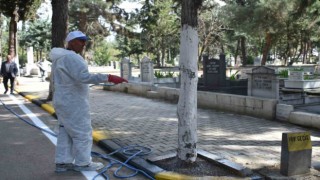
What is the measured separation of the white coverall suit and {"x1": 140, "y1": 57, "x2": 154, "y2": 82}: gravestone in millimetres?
11505

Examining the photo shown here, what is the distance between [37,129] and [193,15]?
528cm

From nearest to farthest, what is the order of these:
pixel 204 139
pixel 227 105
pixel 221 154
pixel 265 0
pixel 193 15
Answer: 1. pixel 193 15
2. pixel 221 154
3. pixel 204 139
4. pixel 227 105
5. pixel 265 0

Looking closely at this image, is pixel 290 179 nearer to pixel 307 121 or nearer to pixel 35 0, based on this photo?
pixel 307 121

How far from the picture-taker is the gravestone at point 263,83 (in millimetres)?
9758

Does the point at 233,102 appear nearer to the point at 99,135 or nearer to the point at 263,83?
the point at 263,83

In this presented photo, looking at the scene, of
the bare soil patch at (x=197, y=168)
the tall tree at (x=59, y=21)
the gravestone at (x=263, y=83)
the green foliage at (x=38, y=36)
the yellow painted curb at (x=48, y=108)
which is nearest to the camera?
the bare soil patch at (x=197, y=168)

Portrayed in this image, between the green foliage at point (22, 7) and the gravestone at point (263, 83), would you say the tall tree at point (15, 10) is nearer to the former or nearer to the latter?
the green foliage at point (22, 7)

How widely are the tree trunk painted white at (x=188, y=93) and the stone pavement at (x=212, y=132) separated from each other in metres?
0.85

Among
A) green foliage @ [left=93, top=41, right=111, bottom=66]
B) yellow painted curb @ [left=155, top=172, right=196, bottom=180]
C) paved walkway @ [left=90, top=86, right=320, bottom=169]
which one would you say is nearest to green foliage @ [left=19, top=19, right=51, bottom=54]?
green foliage @ [left=93, top=41, right=111, bottom=66]

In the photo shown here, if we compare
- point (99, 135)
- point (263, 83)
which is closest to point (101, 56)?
point (263, 83)

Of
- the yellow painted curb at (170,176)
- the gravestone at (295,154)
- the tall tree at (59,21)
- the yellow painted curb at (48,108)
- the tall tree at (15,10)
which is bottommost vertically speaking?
the yellow painted curb at (170,176)

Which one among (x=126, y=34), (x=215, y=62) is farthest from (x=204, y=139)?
(x=126, y=34)

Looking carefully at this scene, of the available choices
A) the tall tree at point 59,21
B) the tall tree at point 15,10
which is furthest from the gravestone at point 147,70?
the tall tree at point 15,10

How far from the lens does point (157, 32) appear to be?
4869 cm
